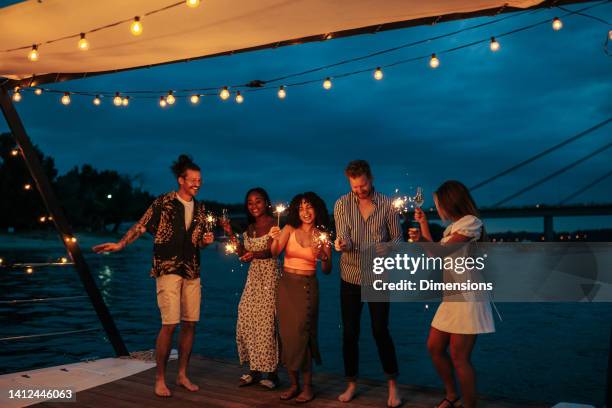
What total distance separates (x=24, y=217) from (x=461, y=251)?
47147 mm

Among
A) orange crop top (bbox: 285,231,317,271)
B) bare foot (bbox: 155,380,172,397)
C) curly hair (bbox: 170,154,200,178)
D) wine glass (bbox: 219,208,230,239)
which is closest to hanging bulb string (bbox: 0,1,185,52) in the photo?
curly hair (bbox: 170,154,200,178)

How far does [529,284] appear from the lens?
3925 centimetres

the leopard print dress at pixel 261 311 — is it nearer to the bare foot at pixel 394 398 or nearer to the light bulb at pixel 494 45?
the bare foot at pixel 394 398

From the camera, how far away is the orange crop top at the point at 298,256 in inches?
159

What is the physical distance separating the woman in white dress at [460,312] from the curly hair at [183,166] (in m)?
1.72

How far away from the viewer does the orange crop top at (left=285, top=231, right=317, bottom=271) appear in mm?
4043

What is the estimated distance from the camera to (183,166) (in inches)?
169

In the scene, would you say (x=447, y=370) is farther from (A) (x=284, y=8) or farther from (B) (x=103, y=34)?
(B) (x=103, y=34)

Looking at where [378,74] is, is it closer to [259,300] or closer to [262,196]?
[262,196]

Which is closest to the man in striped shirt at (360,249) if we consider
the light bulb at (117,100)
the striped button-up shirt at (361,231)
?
the striped button-up shirt at (361,231)

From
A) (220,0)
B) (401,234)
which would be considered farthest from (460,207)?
(220,0)

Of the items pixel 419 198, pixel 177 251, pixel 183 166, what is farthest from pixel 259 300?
pixel 419 198

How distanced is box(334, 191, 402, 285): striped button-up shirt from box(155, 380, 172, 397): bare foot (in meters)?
1.48

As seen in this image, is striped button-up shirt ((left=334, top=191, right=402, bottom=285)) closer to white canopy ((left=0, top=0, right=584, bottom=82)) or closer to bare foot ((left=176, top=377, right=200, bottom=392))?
white canopy ((left=0, top=0, right=584, bottom=82))
